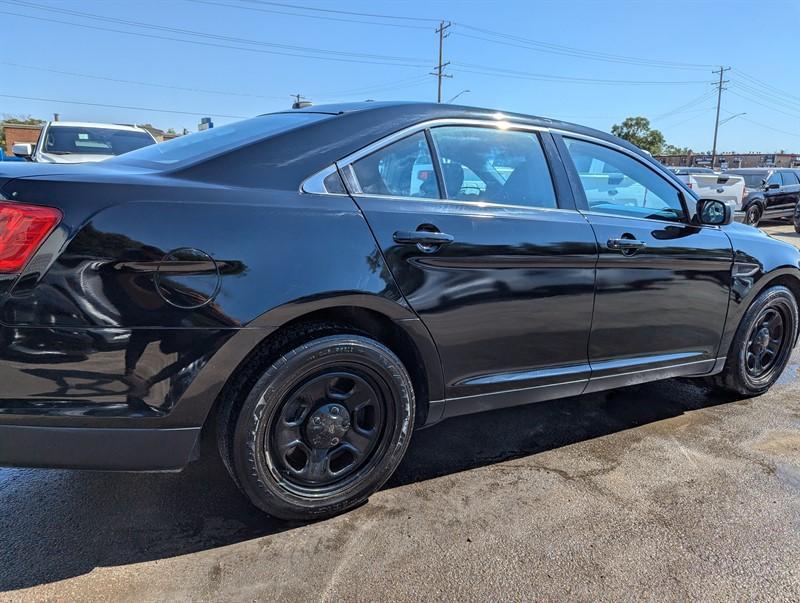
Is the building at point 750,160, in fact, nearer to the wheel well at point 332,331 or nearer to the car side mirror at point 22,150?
the car side mirror at point 22,150

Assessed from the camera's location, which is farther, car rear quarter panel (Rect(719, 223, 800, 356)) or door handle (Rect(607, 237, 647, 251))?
car rear quarter panel (Rect(719, 223, 800, 356))

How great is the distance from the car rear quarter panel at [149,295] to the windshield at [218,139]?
35 centimetres

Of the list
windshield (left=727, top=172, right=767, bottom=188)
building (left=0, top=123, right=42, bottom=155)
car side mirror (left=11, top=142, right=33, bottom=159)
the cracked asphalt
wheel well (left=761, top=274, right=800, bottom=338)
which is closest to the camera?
the cracked asphalt

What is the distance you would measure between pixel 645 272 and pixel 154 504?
8.62ft

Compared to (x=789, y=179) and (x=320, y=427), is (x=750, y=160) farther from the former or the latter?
(x=320, y=427)

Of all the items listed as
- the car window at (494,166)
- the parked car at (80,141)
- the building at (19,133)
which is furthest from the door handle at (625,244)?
the building at (19,133)

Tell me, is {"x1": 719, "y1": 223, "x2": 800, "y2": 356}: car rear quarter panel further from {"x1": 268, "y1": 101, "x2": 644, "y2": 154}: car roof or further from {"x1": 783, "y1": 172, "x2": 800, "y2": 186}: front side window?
{"x1": 783, "y1": 172, "x2": 800, "y2": 186}: front side window

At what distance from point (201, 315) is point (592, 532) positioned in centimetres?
178

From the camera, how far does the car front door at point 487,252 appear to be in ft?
7.76

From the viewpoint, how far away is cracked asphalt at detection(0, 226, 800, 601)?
6.68ft

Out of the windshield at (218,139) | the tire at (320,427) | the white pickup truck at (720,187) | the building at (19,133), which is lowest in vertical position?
the tire at (320,427)

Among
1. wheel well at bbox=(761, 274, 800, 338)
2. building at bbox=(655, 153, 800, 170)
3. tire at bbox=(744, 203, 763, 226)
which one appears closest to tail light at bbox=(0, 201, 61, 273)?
wheel well at bbox=(761, 274, 800, 338)

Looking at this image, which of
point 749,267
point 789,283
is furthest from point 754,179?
point 749,267

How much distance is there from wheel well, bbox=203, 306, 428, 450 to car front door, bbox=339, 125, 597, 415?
13 cm
